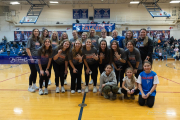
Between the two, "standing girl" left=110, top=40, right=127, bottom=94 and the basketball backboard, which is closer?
"standing girl" left=110, top=40, right=127, bottom=94

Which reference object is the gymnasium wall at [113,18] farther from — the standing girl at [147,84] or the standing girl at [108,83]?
the standing girl at [147,84]

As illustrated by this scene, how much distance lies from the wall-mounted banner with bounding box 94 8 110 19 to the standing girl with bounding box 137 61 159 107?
12853mm

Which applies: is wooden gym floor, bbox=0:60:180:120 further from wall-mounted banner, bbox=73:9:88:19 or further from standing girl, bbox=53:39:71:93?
wall-mounted banner, bbox=73:9:88:19

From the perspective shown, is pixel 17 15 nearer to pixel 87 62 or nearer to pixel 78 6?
pixel 78 6

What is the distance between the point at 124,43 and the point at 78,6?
12382mm

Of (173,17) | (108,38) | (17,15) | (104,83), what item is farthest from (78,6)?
(104,83)

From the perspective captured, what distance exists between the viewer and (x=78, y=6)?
14234mm

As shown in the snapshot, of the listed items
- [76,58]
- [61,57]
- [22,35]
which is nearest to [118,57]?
[76,58]

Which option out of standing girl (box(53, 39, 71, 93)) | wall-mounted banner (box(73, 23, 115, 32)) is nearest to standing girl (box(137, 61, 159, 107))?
standing girl (box(53, 39, 71, 93))

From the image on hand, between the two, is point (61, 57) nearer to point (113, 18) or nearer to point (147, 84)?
point (147, 84)

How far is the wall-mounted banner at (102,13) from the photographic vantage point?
14.2 m

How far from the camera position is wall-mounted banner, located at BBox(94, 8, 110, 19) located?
14234 mm

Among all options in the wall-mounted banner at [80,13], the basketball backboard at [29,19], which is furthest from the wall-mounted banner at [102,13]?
the basketball backboard at [29,19]

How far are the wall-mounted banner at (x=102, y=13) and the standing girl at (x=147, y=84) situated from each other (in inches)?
506
